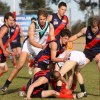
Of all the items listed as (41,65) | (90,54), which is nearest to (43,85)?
(41,65)

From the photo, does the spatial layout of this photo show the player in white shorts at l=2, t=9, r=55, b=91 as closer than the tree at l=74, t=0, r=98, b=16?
Yes

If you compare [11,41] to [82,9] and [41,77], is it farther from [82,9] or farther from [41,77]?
[82,9]

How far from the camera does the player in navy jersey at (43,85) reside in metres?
9.02

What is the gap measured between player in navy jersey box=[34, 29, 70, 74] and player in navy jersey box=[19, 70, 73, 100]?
0.32 metres

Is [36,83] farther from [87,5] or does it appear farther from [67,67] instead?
[87,5]

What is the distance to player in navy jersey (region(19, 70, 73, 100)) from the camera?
29.6 ft

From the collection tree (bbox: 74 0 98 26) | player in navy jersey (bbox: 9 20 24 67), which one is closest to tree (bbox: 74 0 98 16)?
tree (bbox: 74 0 98 26)

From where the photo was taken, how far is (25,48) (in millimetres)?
10219

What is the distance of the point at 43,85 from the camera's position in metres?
9.39

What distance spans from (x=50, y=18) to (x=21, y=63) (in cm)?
226

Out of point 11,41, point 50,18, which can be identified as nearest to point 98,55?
point 50,18

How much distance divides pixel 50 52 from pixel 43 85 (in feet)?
2.30

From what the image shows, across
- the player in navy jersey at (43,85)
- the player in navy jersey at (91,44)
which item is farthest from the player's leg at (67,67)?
the player in navy jersey at (91,44)

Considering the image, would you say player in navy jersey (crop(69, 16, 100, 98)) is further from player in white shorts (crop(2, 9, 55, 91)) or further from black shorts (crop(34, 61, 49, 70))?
black shorts (crop(34, 61, 49, 70))
